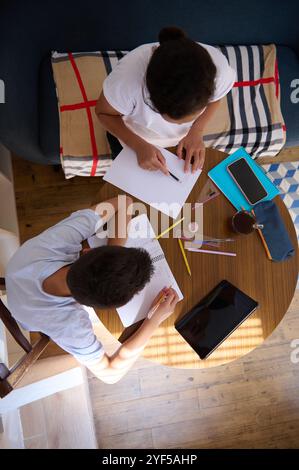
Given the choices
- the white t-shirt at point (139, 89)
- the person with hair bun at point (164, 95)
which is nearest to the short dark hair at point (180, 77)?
the person with hair bun at point (164, 95)

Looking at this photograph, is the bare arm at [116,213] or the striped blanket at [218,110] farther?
the striped blanket at [218,110]

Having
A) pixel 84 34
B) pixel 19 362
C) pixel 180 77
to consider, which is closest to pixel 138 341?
pixel 19 362

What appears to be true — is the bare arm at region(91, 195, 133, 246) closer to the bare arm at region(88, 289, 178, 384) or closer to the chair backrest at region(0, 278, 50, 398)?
the bare arm at region(88, 289, 178, 384)

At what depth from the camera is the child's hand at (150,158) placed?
1.26m

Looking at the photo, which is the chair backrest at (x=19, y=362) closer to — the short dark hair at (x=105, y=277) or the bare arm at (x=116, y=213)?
the short dark hair at (x=105, y=277)

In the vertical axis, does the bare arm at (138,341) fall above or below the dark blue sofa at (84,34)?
below

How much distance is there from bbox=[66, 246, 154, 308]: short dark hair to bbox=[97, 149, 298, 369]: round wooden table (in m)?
0.23

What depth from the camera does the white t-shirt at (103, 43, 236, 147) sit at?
1.18 m

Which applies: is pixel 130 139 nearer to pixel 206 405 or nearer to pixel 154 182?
pixel 154 182

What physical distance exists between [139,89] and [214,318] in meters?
0.79

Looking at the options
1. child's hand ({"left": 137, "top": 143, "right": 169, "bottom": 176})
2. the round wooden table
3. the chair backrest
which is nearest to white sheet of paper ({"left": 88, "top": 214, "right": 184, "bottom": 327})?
the round wooden table

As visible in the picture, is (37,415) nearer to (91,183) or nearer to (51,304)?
(51,304)

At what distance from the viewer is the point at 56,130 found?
5.17ft

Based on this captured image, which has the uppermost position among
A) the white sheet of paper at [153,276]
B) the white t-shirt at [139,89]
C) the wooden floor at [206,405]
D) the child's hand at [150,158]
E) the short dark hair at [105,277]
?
the white t-shirt at [139,89]
